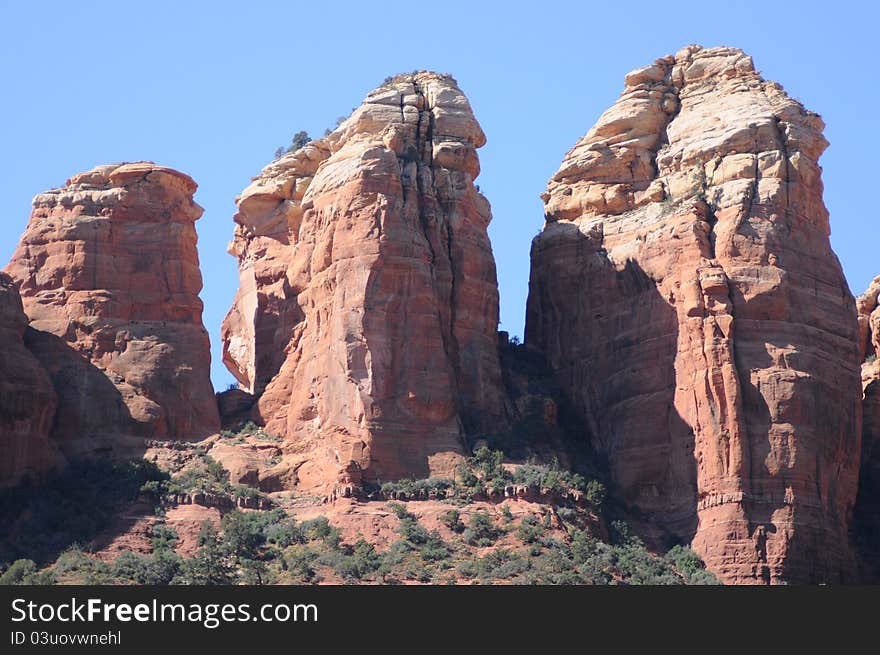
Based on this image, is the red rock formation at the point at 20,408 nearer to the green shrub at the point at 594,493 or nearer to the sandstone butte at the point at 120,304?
the sandstone butte at the point at 120,304

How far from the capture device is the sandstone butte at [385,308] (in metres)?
104

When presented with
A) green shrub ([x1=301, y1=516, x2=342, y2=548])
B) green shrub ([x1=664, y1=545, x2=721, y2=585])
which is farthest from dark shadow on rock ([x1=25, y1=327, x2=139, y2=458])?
green shrub ([x1=664, y1=545, x2=721, y2=585])

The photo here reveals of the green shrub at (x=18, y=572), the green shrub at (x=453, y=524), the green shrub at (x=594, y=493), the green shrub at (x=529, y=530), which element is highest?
the green shrub at (x=594, y=493)

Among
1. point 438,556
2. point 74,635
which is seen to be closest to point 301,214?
point 438,556

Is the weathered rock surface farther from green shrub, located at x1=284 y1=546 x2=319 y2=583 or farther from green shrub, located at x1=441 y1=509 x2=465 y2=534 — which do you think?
green shrub, located at x1=284 y1=546 x2=319 y2=583

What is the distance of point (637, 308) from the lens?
109438 mm

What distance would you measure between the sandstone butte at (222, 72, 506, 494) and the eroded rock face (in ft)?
15.6

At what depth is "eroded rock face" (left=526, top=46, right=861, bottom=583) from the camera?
339 feet

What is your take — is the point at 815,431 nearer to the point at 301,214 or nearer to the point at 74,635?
the point at 301,214

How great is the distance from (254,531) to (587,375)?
17.6m

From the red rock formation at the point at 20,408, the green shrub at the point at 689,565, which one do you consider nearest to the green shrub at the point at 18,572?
the red rock formation at the point at 20,408

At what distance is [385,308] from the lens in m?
105

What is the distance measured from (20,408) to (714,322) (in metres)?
25.5

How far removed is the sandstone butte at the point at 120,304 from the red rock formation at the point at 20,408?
1903 mm
